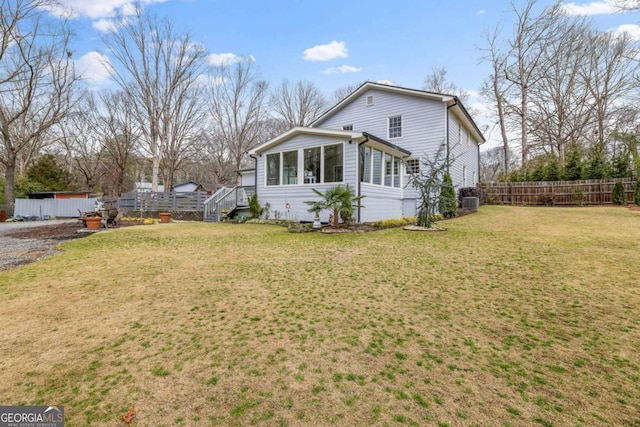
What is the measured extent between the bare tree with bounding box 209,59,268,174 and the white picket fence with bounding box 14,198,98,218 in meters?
14.0

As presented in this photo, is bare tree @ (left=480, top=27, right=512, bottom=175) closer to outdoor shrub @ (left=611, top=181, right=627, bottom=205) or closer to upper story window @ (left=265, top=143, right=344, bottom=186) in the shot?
outdoor shrub @ (left=611, top=181, right=627, bottom=205)

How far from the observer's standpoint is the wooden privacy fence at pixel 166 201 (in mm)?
16842

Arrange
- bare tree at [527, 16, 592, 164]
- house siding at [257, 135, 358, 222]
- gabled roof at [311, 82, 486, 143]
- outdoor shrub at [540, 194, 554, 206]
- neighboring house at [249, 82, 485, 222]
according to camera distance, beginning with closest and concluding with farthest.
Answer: house siding at [257, 135, 358, 222], neighboring house at [249, 82, 485, 222], gabled roof at [311, 82, 486, 143], outdoor shrub at [540, 194, 554, 206], bare tree at [527, 16, 592, 164]

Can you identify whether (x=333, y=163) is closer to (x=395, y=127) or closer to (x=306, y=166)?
(x=306, y=166)

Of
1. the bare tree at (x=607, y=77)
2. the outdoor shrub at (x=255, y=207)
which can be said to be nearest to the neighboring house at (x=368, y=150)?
the outdoor shrub at (x=255, y=207)

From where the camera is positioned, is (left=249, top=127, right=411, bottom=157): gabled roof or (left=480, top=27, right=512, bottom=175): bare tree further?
(left=480, top=27, right=512, bottom=175): bare tree

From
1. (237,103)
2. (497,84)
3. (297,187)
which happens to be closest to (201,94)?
(237,103)

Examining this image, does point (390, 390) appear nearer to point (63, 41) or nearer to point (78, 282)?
point (78, 282)

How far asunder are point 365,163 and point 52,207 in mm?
22274

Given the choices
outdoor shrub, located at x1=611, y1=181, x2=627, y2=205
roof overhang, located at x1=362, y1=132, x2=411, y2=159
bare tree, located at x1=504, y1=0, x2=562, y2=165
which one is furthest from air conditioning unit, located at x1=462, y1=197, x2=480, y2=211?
bare tree, located at x1=504, y1=0, x2=562, y2=165

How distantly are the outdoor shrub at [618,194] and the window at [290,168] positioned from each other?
16.4 m

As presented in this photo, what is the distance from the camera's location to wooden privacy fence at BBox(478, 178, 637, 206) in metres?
15.6

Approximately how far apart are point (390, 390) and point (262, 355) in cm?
110

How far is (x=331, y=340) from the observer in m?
2.76
